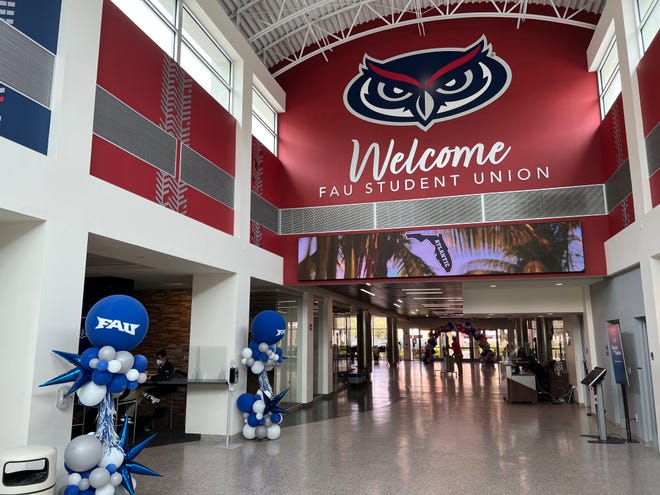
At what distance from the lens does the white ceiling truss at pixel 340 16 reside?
10438mm

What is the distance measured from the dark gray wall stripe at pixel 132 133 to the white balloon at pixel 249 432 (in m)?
4.38

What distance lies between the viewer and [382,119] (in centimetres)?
1093

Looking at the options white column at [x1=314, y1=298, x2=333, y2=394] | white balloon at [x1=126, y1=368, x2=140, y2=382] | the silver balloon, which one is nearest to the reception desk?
white column at [x1=314, y1=298, x2=333, y2=394]

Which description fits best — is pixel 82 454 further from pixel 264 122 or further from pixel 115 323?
pixel 264 122

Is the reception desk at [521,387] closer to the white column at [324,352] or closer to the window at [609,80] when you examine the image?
the white column at [324,352]

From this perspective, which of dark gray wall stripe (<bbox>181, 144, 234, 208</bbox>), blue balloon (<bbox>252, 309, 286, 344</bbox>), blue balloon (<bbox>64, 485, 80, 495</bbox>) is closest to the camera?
blue balloon (<bbox>64, 485, 80, 495</bbox>)

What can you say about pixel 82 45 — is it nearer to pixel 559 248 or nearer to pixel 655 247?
pixel 655 247

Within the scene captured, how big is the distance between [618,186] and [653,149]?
1622mm

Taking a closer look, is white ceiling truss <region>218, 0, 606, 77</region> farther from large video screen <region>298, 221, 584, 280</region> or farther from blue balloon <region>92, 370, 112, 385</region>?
blue balloon <region>92, 370, 112, 385</region>

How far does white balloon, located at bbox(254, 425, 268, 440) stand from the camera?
327 inches

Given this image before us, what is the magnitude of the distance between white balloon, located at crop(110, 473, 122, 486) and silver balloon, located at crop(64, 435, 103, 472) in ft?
0.89

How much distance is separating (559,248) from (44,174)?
847cm

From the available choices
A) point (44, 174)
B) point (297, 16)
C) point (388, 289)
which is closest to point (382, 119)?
point (297, 16)

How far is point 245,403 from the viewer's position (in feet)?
27.5
